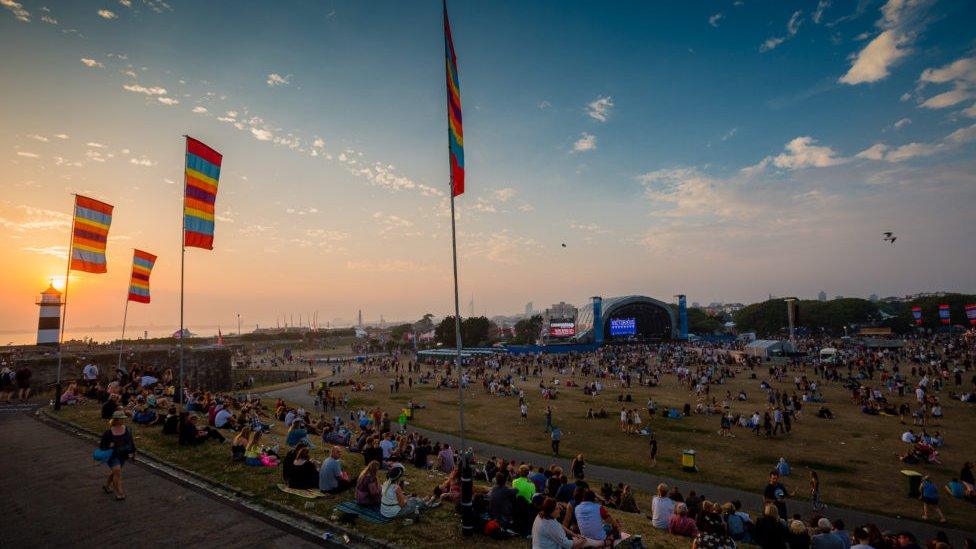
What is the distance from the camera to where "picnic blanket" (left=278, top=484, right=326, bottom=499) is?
9.50 meters

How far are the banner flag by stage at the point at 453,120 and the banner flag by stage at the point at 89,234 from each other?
71.3 ft

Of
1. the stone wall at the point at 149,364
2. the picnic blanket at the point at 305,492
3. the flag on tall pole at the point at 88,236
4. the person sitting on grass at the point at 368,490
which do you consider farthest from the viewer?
the stone wall at the point at 149,364

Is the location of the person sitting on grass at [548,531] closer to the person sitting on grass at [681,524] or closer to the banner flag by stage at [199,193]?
the person sitting on grass at [681,524]

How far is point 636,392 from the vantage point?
124ft

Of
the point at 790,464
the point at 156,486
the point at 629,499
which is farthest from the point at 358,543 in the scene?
the point at 790,464

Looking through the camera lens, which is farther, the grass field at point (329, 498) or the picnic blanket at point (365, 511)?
the picnic blanket at point (365, 511)

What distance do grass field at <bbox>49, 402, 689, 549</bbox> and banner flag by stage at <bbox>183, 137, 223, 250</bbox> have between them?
7.57 metres

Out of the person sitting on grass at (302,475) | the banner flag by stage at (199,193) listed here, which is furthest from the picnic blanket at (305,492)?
the banner flag by stage at (199,193)

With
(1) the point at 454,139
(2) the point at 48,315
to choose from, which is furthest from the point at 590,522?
(2) the point at 48,315

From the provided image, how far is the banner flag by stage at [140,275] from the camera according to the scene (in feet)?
84.8

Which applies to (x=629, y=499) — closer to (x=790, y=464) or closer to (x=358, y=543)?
(x=358, y=543)

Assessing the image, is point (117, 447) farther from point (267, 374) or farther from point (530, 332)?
point (530, 332)

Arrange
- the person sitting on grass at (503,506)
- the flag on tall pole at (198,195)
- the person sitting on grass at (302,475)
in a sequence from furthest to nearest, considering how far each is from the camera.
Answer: the flag on tall pole at (198,195) → the person sitting on grass at (302,475) → the person sitting on grass at (503,506)

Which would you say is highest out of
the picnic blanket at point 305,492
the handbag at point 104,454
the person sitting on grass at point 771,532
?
the handbag at point 104,454
